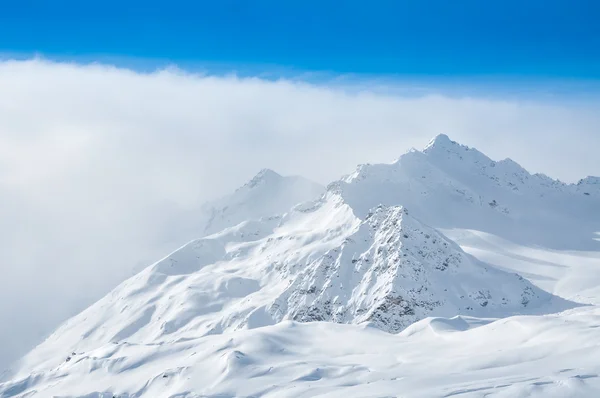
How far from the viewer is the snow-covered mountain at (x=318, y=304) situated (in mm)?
57094

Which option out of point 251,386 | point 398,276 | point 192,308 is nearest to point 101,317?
point 192,308

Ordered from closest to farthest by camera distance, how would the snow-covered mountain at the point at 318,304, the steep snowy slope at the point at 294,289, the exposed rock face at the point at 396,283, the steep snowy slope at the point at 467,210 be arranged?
1. the snow-covered mountain at the point at 318,304
2. the steep snowy slope at the point at 294,289
3. the exposed rock face at the point at 396,283
4. the steep snowy slope at the point at 467,210

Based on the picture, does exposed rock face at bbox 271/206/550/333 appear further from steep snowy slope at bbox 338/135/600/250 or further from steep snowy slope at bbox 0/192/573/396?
steep snowy slope at bbox 338/135/600/250

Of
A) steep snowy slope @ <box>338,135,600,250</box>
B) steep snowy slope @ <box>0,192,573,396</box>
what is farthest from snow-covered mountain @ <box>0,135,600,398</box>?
steep snowy slope @ <box>338,135,600,250</box>

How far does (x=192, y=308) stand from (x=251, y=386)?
102m

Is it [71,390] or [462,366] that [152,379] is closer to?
[71,390]

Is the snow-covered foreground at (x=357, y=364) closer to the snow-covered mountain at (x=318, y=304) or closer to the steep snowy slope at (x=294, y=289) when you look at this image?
the snow-covered mountain at (x=318, y=304)

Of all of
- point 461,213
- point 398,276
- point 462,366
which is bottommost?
point 462,366

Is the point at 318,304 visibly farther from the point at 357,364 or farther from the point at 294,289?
the point at 357,364

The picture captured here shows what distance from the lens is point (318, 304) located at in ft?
406

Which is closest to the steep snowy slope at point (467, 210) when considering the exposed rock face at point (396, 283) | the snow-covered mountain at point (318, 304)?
the snow-covered mountain at point (318, 304)

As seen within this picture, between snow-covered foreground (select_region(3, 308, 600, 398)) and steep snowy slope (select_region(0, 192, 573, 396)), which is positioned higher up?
steep snowy slope (select_region(0, 192, 573, 396))

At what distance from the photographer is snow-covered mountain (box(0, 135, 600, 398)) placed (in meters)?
57.1

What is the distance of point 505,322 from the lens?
62.2m
